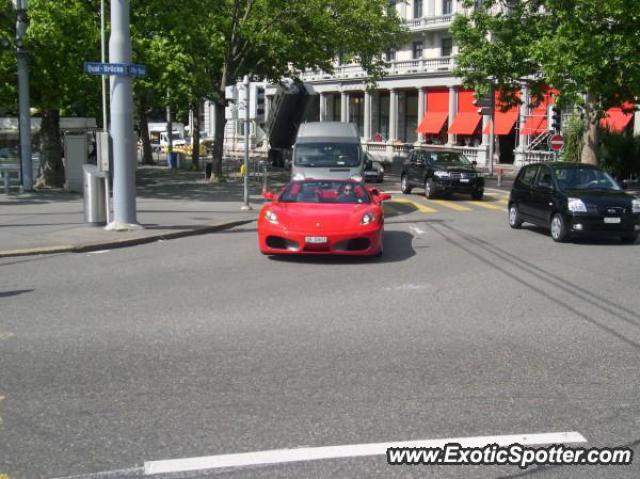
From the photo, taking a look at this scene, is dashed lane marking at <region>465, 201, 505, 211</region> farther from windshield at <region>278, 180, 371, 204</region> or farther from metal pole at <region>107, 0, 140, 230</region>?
metal pole at <region>107, 0, 140, 230</region>

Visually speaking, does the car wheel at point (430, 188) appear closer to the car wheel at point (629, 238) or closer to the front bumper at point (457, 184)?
the front bumper at point (457, 184)

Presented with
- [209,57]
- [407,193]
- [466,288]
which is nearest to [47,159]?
[209,57]

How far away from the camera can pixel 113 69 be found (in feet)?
50.9

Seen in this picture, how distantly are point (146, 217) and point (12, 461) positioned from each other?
14.8 m

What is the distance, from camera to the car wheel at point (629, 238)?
1563 centimetres

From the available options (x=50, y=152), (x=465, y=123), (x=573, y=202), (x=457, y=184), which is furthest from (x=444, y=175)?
(x=465, y=123)

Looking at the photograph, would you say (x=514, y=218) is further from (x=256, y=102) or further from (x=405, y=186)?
(x=405, y=186)

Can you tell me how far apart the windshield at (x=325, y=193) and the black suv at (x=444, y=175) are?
12316 millimetres

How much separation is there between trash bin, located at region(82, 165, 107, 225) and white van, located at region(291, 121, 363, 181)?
21.8 ft

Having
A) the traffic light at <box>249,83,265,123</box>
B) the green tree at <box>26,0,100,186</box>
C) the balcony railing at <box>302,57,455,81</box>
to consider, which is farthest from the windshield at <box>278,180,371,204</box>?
the balcony railing at <box>302,57,455,81</box>

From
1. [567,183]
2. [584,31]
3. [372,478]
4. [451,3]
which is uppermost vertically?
[451,3]

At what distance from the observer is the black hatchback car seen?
603 inches

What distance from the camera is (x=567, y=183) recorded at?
16.6 meters

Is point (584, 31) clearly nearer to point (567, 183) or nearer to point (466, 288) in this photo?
point (567, 183)
